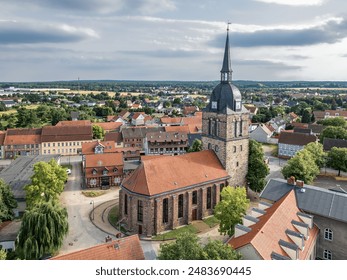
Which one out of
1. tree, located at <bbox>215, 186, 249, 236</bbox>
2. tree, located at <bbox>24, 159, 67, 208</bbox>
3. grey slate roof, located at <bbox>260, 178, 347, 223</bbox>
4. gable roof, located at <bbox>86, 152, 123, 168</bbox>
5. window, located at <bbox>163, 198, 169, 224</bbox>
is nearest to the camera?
grey slate roof, located at <bbox>260, 178, 347, 223</bbox>

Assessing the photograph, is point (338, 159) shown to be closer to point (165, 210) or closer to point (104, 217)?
point (165, 210)

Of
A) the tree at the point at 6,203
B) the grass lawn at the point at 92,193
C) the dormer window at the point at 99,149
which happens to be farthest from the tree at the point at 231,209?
the dormer window at the point at 99,149

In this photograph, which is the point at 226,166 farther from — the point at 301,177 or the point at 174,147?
the point at 174,147

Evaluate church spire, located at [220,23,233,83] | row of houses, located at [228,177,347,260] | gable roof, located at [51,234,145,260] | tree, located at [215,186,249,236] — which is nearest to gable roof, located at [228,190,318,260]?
row of houses, located at [228,177,347,260]

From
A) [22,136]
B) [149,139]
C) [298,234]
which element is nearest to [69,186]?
[149,139]

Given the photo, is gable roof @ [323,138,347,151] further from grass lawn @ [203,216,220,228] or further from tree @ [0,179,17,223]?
tree @ [0,179,17,223]
